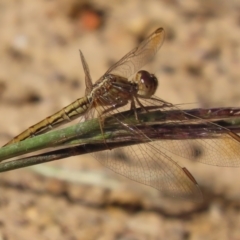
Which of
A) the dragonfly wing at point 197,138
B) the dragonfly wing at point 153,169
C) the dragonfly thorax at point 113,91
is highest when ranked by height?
the dragonfly thorax at point 113,91

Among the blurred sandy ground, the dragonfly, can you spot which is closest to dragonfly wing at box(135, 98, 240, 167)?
the dragonfly

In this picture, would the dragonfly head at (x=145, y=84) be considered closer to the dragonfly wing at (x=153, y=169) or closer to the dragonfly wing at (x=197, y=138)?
the dragonfly wing at (x=197, y=138)

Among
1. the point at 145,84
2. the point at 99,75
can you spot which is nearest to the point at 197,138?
the point at 145,84

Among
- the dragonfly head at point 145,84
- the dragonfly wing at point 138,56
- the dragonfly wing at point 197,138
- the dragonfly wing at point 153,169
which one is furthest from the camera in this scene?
the dragonfly wing at point 138,56

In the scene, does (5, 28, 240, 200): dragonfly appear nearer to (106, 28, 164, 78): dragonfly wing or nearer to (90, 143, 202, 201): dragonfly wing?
(90, 143, 202, 201): dragonfly wing

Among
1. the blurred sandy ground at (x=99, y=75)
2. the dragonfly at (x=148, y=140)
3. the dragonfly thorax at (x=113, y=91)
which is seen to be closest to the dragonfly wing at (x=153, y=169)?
the dragonfly at (x=148, y=140)

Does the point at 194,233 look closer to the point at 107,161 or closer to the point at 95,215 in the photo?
the point at 95,215

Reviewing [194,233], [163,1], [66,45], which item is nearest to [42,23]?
[66,45]

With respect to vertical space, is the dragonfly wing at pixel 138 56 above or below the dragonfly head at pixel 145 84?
above
